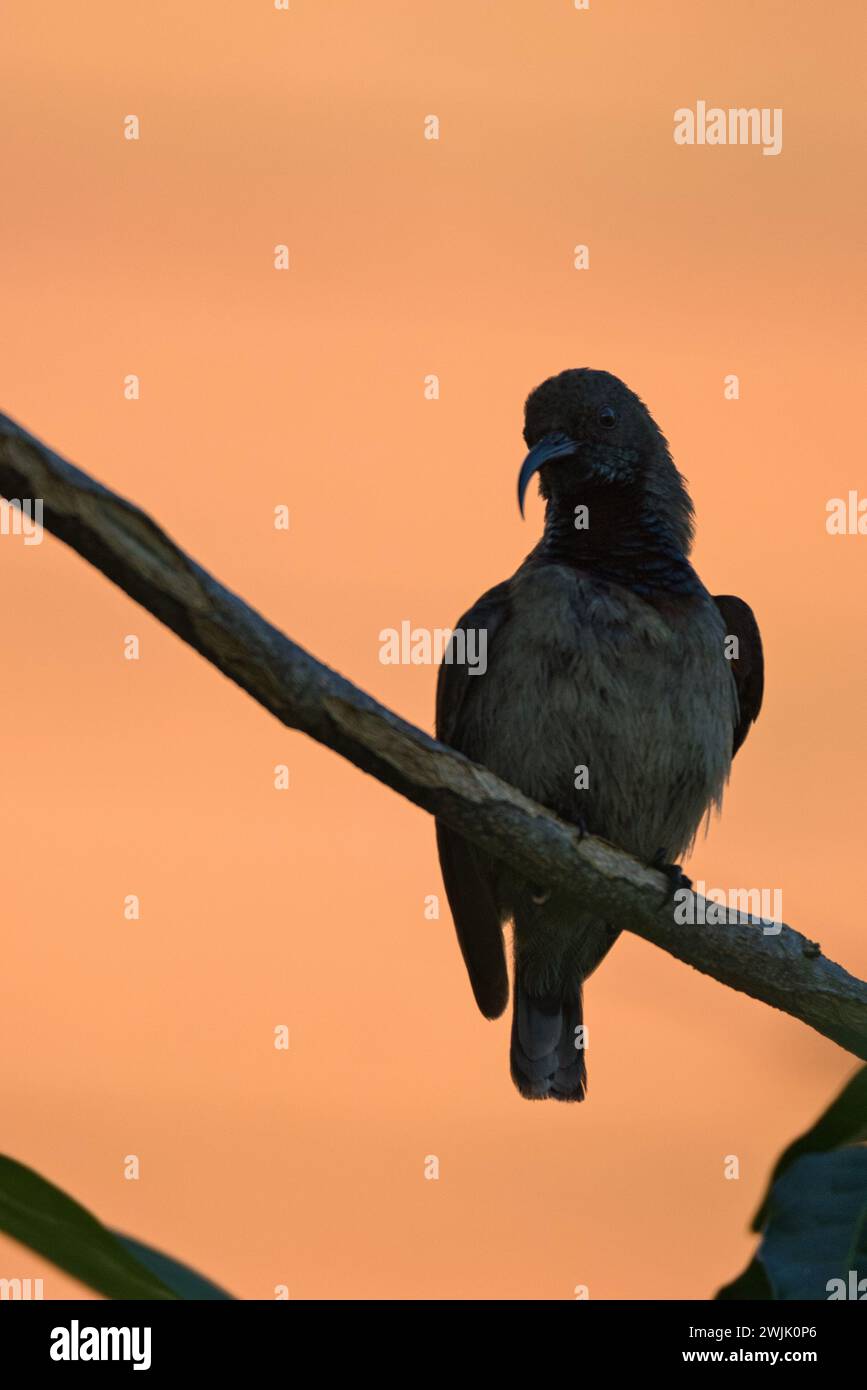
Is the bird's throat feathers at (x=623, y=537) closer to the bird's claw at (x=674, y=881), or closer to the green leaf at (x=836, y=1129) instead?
the bird's claw at (x=674, y=881)

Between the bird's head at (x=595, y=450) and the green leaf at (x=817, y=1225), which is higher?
the bird's head at (x=595, y=450)

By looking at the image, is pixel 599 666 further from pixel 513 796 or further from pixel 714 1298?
pixel 714 1298

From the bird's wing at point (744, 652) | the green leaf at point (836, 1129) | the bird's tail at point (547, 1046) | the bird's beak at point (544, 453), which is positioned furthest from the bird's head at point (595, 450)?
the green leaf at point (836, 1129)

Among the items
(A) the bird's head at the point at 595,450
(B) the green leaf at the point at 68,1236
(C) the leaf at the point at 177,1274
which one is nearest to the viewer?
(B) the green leaf at the point at 68,1236

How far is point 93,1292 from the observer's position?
5.10ft

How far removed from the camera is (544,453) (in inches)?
165

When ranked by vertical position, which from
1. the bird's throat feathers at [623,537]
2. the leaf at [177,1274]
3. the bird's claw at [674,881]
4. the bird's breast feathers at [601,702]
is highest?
the bird's throat feathers at [623,537]

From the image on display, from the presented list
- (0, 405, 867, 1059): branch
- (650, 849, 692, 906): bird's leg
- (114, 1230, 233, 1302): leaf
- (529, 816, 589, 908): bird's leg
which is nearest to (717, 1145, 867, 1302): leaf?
(0, 405, 867, 1059): branch

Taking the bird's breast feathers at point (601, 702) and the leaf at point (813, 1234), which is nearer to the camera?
the leaf at point (813, 1234)

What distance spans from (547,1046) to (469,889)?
664 mm

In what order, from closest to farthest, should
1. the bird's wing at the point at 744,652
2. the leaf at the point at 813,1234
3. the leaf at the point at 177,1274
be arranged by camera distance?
the leaf at the point at 177,1274, the leaf at the point at 813,1234, the bird's wing at the point at 744,652

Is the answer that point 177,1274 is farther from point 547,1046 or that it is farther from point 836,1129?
point 547,1046

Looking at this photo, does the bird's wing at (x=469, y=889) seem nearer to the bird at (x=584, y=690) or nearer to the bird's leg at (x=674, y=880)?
the bird at (x=584, y=690)

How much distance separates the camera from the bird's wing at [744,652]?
448 centimetres
